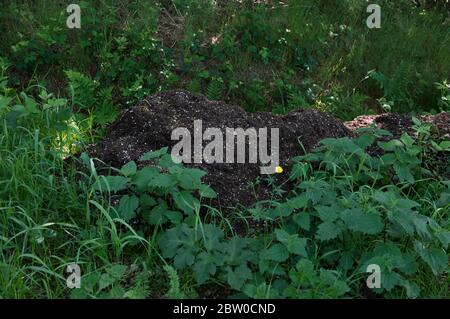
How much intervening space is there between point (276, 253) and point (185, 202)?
0.54 metres

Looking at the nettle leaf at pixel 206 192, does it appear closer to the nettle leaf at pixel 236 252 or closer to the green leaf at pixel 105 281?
the nettle leaf at pixel 236 252

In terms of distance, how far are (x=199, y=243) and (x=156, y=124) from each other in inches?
41.8

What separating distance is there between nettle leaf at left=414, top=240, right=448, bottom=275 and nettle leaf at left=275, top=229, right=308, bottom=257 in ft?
1.84

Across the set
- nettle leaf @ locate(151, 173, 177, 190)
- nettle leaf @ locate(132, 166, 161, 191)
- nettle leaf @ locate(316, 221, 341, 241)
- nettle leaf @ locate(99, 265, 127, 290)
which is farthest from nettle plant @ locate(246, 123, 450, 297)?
nettle leaf @ locate(99, 265, 127, 290)

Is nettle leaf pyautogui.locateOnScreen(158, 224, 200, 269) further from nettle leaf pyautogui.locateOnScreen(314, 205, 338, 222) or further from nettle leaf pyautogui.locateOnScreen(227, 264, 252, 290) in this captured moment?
nettle leaf pyautogui.locateOnScreen(314, 205, 338, 222)

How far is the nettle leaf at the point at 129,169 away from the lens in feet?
11.8

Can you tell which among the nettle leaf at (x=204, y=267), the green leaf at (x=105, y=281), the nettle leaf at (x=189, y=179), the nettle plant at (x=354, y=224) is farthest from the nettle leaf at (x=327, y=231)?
the green leaf at (x=105, y=281)

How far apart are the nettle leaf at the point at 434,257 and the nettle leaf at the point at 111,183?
149 cm

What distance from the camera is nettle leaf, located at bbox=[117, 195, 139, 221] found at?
3479mm

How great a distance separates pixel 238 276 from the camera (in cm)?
317

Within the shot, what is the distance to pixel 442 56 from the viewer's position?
614 cm

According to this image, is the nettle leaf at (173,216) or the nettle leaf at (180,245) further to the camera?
the nettle leaf at (173,216)

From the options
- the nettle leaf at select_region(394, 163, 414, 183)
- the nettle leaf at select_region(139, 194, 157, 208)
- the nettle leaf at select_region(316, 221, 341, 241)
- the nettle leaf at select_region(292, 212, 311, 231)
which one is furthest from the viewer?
the nettle leaf at select_region(394, 163, 414, 183)

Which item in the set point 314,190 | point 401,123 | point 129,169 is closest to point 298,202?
point 314,190
